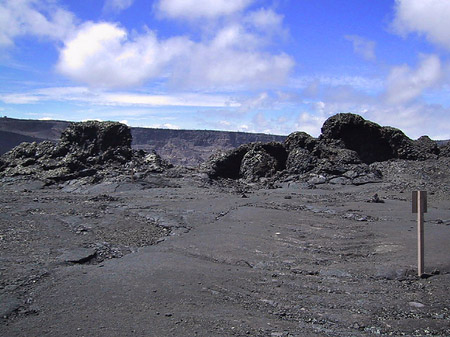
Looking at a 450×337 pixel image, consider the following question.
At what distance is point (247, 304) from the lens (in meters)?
5.21

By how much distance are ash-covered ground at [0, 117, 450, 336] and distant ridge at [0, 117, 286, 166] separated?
154 feet

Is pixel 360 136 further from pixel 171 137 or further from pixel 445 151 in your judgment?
pixel 171 137

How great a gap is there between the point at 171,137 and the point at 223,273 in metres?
62.3

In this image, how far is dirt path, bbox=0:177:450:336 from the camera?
4.60 metres

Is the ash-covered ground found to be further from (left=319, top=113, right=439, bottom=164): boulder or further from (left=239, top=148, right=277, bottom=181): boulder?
(left=239, top=148, right=277, bottom=181): boulder

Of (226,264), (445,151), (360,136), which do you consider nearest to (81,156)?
(360,136)

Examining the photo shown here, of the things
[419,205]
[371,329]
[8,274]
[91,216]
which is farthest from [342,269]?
[91,216]

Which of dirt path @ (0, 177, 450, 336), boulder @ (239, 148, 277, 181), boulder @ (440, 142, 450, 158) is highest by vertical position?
boulder @ (440, 142, 450, 158)

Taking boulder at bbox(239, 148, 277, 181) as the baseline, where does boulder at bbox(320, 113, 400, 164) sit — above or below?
above

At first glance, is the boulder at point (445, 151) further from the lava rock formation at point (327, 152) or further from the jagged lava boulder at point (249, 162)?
the jagged lava boulder at point (249, 162)

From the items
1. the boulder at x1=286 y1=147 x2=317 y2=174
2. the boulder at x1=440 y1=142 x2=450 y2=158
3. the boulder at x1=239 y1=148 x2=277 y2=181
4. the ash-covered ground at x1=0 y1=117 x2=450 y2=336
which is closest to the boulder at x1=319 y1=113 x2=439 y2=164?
the boulder at x1=440 y1=142 x2=450 y2=158

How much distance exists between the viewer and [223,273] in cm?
634

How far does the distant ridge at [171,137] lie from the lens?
2456 inches

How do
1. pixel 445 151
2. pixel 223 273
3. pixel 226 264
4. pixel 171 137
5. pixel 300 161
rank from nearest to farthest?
pixel 223 273 → pixel 226 264 → pixel 445 151 → pixel 300 161 → pixel 171 137
